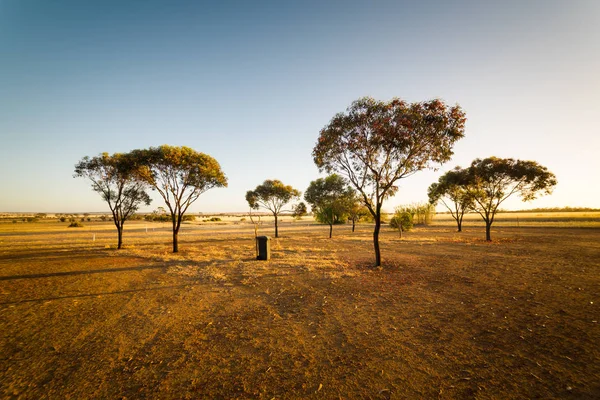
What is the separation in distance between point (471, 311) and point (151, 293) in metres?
13.6

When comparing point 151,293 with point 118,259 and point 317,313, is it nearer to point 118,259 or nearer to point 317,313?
point 317,313

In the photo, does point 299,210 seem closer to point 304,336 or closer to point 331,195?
point 331,195

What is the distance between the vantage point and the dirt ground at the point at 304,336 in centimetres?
475

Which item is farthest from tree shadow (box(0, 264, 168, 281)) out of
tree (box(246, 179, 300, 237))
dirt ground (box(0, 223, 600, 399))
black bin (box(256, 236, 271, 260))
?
tree (box(246, 179, 300, 237))

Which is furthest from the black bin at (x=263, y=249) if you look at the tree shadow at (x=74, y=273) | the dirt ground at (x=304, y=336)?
the tree shadow at (x=74, y=273)

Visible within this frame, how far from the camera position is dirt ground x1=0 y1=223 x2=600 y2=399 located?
4754 mm

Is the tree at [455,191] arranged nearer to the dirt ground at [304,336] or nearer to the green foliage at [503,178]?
the green foliage at [503,178]

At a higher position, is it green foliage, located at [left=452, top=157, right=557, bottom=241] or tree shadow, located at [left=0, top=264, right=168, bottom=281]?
green foliage, located at [left=452, top=157, right=557, bottom=241]

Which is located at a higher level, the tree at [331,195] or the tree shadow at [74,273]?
the tree at [331,195]

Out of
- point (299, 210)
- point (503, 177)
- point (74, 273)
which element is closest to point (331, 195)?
point (299, 210)

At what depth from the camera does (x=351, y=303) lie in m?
9.70

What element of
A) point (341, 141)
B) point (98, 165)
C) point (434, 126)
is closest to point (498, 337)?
point (434, 126)

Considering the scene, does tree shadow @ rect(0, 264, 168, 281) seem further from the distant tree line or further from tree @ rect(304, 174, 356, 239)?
tree @ rect(304, 174, 356, 239)

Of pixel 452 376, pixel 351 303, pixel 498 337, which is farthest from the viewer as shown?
pixel 351 303
